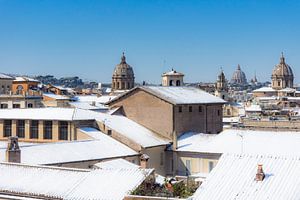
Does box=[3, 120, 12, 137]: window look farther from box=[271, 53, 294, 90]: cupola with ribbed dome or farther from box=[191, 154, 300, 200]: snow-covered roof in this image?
box=[271, 53, 294, 90]: cupola with ribbed dome

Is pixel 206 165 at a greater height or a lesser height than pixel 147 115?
lesser

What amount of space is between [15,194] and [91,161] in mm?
14798

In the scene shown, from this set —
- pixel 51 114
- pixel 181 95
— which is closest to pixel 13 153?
pixel 51 114

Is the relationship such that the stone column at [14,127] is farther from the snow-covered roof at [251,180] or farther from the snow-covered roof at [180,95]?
the snow-covered roof at [251,180]

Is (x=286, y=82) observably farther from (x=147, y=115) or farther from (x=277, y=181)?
(x=277, y=181)

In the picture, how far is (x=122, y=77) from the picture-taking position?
145000 mm

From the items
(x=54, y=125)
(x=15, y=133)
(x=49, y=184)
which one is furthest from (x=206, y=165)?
(x=49, y=184)

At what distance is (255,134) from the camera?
4903 cm

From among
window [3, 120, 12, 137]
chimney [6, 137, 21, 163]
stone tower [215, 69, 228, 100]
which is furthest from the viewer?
stone tower [215, 69, 228, 100]

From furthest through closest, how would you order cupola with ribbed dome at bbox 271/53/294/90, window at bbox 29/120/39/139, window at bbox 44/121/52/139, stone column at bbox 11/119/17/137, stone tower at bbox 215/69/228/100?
1. cupola with ribbed dome at bbox 271/53/294/90
2. stone tower at bbox 215/69/228/100
3. stone column at bbox 11/119/17/137
4. window at bbox 29/120/39/139
5. window at bbox 44/121/52/139

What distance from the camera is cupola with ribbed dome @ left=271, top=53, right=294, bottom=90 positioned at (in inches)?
7397

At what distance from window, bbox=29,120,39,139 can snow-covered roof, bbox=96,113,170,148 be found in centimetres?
487

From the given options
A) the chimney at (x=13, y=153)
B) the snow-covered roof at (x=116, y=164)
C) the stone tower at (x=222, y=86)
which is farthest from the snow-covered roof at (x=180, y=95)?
the stone tower at (x=222, y=86)

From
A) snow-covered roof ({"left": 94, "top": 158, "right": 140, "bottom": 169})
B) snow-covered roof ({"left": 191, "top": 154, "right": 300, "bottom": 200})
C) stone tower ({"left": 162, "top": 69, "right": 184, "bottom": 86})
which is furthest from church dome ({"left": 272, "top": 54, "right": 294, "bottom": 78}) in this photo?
snow-covered roof ({"left": 191, "top": 154, "right": 300, "bottom": 200})
